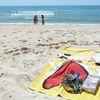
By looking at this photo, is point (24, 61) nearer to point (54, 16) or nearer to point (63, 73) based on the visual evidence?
point (63, 73)

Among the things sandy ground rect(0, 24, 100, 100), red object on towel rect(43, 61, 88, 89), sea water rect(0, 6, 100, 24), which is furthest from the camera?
sea water rect(0, 6, 100, 24)

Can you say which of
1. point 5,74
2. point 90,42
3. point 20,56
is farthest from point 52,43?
point 5,74

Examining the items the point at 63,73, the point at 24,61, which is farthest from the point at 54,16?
the point at 63,73

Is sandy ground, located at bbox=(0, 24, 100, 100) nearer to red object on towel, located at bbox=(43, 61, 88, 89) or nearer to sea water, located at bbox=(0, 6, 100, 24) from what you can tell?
red object on towel, located at bbox=(43, 61, 88, 89)

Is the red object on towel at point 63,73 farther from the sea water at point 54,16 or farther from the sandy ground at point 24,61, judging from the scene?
the sea water at point 54,16

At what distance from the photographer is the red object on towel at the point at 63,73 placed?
4641 millimetres

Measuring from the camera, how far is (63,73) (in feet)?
16.0

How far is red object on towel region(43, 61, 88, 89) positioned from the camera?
4.64 m

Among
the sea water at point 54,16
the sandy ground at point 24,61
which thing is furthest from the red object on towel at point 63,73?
the sea water at point 54,16

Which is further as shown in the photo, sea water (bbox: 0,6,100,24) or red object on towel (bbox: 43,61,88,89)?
sea water (bbox: 0,6,100,24)

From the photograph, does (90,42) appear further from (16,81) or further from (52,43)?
(16,81)

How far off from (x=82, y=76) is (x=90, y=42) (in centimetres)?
397

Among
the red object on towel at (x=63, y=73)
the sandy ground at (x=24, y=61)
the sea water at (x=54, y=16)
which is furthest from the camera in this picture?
the sea water at (x=54, y=16)

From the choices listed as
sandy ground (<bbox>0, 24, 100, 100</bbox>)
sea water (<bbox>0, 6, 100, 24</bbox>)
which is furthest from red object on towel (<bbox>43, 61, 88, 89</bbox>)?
sea water (<bbox>0, 6, 100, 24</bbox>)
